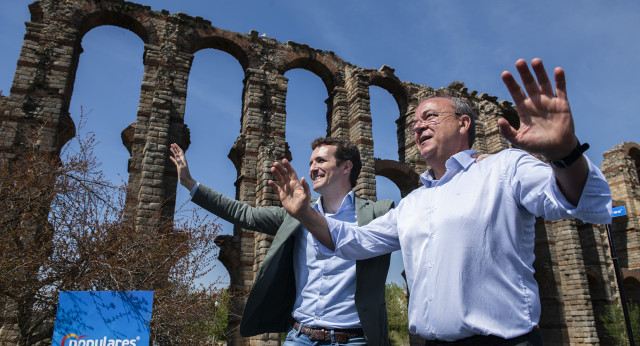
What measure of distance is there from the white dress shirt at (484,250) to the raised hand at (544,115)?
0.63 ft

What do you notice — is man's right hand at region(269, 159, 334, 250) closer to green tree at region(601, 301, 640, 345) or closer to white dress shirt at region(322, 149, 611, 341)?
white dress shirt at region(322, 149, 611, 341)

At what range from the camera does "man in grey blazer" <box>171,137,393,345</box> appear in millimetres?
2529

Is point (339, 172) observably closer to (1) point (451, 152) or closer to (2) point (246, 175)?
(1) point (451, 152)

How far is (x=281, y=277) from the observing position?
9.37 ft

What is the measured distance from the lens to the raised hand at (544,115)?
1356mm

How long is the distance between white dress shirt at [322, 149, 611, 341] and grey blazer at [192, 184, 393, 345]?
24.4 inches

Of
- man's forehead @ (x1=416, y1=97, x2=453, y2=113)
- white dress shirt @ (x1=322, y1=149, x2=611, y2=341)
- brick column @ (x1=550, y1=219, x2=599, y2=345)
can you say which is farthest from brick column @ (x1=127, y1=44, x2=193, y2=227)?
brick column @ (x1=550, y1=219, x2=599, y2=345)

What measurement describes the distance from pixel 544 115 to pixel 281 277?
79.4 inches

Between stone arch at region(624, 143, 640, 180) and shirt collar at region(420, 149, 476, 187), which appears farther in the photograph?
stone arch at region(624, 143, 640, 180)

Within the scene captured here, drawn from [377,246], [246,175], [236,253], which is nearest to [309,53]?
[246,175]

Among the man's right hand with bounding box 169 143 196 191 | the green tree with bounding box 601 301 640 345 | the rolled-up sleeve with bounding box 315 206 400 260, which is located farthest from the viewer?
the green tree with bounding box 601 301 640 345

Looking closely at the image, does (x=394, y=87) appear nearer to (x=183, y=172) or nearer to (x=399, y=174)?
(x=399, y=174)

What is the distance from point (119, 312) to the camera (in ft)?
11.3

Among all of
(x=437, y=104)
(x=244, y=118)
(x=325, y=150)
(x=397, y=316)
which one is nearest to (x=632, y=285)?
(x=397, y=316)
